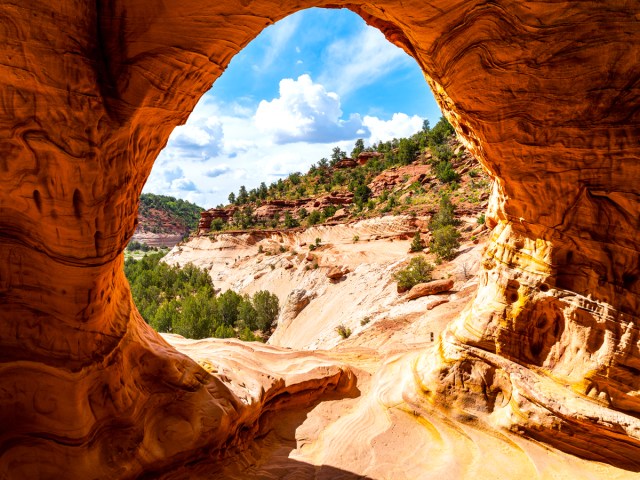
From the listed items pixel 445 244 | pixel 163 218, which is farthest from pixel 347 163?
pixel 163 218

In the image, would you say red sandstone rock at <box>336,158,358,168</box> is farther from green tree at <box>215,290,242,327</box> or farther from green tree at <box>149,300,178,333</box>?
green tree at <box>149,300,178,333</box>

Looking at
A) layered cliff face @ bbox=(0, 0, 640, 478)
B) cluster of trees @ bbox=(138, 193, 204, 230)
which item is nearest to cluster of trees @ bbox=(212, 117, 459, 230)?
layered cliff face @ bbox=(0, 0, 640, 478)

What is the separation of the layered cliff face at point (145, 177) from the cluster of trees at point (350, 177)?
29481 millimetres

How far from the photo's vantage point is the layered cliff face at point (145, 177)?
315cm

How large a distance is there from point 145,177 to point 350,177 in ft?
167

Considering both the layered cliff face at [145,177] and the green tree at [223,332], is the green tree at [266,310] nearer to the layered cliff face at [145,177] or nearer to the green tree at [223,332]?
the green tree at [223,332]

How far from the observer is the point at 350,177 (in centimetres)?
5381

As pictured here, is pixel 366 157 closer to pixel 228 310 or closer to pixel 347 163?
pixel 347 163

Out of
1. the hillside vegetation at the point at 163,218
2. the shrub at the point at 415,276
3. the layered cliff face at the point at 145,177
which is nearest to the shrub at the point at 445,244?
the shrub at the point at 415,276

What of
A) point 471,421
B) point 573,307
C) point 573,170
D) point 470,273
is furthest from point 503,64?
point 470,273

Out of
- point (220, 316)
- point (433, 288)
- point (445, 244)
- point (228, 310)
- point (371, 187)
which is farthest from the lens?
point (371, 187)

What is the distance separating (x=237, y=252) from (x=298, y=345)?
1037 inches

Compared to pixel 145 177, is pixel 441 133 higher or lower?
higher

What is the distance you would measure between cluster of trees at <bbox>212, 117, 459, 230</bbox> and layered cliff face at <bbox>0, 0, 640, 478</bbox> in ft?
96.7
